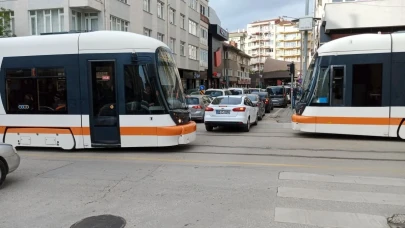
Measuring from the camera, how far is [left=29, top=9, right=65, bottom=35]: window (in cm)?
2300

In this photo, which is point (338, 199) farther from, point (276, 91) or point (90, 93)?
point (276, 91)

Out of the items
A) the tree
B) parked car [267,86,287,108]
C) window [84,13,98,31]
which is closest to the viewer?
the tree

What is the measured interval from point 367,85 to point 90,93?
8571 millimetres

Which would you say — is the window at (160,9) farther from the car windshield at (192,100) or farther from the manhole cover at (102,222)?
the manhole cover at (102,222)

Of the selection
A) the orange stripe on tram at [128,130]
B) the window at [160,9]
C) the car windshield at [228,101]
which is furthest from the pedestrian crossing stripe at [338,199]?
the window at [160,9]

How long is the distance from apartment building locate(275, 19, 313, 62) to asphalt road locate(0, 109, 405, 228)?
11842cm

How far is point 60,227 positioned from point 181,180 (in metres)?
2.58

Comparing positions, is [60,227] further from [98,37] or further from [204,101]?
[204,101]

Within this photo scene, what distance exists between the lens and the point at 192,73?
45156 mm

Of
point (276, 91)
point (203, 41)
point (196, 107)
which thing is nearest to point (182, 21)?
point (203, 41)

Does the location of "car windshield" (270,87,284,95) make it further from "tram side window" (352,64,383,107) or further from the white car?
"tram side window" (352,64,383,107)

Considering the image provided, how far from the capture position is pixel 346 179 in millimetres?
6645

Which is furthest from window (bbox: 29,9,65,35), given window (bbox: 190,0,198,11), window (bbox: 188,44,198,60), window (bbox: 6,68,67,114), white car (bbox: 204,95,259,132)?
window (bbox: 190,0,198,11)

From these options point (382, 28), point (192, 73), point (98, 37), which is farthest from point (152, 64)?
point (192, 73)
